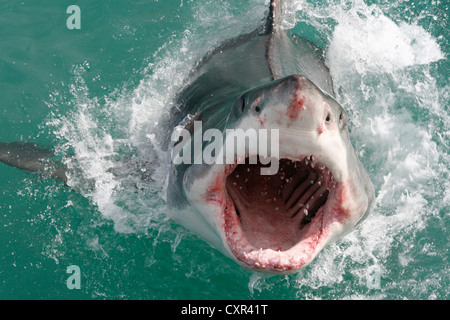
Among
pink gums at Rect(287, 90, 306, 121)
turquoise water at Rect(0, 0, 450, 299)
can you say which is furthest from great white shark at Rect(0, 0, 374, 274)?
turquoise water at Rect(0, 0, 450, 299)

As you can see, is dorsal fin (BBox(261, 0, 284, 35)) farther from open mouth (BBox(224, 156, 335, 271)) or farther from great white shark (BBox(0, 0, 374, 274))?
open mouth (BBox(224, 156, 335, 271))

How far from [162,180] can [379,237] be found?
65.2 inches

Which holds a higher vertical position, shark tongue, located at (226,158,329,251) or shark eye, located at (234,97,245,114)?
shark eye, located at (234,97,245,114)

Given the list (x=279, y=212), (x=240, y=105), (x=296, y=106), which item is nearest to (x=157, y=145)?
(x=279, y=212)

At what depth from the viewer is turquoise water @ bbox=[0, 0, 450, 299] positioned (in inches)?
136

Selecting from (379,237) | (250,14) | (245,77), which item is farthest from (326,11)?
(379,237)

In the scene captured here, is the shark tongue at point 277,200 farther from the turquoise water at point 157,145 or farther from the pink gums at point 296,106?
the turquoise water at point 157,145

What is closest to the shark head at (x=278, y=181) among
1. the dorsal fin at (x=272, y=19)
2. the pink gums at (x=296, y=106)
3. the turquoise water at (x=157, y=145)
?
the pink gums at (x=296, y=106)

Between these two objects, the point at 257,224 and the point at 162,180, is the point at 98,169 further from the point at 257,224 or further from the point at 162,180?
the point at 257,224

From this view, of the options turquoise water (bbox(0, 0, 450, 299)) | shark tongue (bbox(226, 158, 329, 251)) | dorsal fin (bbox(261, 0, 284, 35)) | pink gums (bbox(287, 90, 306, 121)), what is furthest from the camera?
dorsal fin (bbox(261, 0, 284, 35))

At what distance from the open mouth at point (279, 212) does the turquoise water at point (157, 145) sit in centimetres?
90

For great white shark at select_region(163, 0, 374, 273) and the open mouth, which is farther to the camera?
the open mouth

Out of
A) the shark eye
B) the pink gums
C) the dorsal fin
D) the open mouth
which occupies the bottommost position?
the open mouth

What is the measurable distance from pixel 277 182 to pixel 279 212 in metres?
0.19
